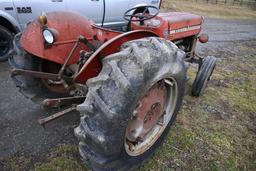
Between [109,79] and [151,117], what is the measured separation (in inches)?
34.7

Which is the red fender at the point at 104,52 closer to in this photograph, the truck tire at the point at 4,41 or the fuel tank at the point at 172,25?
the fuel tank at the point at 172,25

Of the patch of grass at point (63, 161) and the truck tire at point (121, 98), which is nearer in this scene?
the truck tire at point (121, 98)

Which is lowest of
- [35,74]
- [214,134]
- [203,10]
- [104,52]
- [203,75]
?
[203,10]

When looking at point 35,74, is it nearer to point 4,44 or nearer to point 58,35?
point 58,35

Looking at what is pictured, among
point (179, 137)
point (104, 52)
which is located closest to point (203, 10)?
point (179, 137)

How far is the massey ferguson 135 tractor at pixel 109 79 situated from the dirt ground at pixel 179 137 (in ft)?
1.45

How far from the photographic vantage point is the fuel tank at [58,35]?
2.32 m

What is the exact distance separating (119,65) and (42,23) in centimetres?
95

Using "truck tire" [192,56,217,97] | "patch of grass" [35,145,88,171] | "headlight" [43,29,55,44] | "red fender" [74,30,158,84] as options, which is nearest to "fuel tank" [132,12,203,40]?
"truck tire" [192,56,217,97]

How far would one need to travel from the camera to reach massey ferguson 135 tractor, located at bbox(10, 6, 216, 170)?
171 centimetres

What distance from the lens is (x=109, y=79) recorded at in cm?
168

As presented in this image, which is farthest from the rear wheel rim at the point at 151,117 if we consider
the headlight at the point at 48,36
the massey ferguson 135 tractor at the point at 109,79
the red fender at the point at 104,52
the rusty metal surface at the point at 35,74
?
the headlight at the point at 48,36

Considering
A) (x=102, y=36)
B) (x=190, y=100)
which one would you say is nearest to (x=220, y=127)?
(x=190, y=100)

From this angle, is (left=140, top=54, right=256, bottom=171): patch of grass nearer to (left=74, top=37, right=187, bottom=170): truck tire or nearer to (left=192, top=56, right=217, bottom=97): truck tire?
(left=192, top=56, right=217, bottom=97): truck tire
